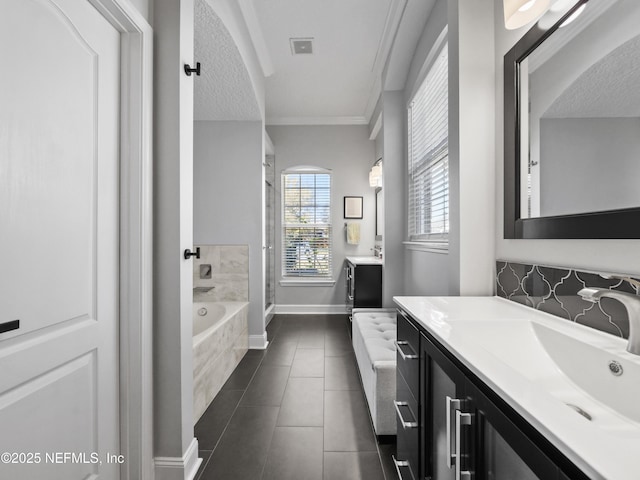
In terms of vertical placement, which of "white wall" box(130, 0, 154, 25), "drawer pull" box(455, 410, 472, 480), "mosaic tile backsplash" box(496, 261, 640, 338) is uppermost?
"white wall" box(130, 0, 154, 25)

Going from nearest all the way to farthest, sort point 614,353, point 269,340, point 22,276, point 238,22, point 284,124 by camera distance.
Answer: point 614,353, point 22,276, point 238,22, point 269,340, point 284,124

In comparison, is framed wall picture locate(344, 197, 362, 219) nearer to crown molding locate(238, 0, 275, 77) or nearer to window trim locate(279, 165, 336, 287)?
window trim locate(279, 165, 336, 287)

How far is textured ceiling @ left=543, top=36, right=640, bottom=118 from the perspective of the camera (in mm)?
836

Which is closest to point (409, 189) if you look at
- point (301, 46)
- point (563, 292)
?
point (301, 46)

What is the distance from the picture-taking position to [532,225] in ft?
4.00

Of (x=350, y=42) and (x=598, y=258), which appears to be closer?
(x=598, y=258)

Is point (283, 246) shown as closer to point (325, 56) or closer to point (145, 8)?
point (325, 56)

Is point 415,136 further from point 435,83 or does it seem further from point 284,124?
point 284,124

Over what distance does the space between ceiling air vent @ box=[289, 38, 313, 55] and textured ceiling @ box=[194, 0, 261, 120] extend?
24.0 inches

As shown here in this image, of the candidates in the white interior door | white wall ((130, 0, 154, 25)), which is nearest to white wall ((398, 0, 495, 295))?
white wall ((130, 0, 154, 25))

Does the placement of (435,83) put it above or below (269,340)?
above

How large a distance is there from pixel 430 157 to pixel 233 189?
1.98 metres

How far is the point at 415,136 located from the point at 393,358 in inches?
81.2

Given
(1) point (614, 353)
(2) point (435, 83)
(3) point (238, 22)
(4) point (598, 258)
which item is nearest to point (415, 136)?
(2) point (435, 83)
